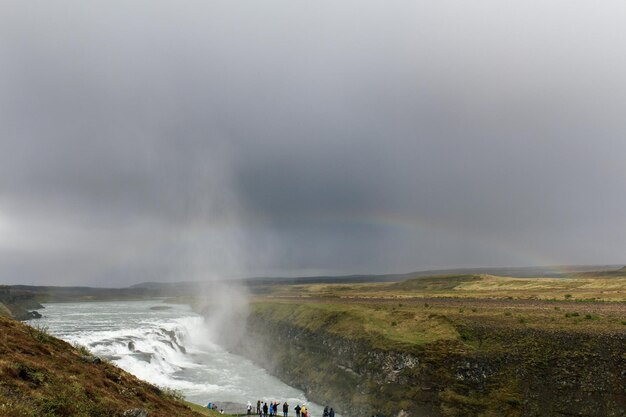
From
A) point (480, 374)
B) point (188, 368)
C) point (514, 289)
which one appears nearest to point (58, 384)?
point (480, 374)

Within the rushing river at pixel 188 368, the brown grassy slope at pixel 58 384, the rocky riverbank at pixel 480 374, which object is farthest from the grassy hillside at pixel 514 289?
the brown grassy slope at pixel 58 384

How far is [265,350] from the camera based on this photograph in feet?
217

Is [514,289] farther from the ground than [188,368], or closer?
farther from the ground

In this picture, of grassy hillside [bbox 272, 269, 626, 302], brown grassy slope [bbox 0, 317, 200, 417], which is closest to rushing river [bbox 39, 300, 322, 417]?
brown grassy slope [bbox 0, 317, 200, 417]

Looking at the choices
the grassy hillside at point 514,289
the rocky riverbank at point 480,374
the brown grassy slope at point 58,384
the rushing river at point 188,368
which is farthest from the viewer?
the grassy hillside at point 514,289

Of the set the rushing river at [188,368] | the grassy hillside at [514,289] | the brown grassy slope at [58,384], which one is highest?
the brown grassy slope at [58,384]

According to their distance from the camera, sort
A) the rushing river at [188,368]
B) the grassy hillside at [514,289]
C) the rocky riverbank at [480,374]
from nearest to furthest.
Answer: the rocky riverbank at [480,374]
the rushing river at [188,368]
the grassy hillside at [514,289]

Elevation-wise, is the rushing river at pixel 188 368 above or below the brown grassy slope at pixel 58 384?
below

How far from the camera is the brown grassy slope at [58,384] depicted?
13.0 metres

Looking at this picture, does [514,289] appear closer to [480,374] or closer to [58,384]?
[480,374]

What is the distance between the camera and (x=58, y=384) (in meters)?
15.4

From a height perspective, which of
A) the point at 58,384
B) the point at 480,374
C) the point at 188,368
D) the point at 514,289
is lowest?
the point at 188,368

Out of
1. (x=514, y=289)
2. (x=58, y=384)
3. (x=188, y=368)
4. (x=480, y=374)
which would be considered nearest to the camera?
(x=58, y=384)

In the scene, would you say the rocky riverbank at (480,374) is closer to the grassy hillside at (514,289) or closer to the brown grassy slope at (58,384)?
the brown grassy slope at (58,384)
